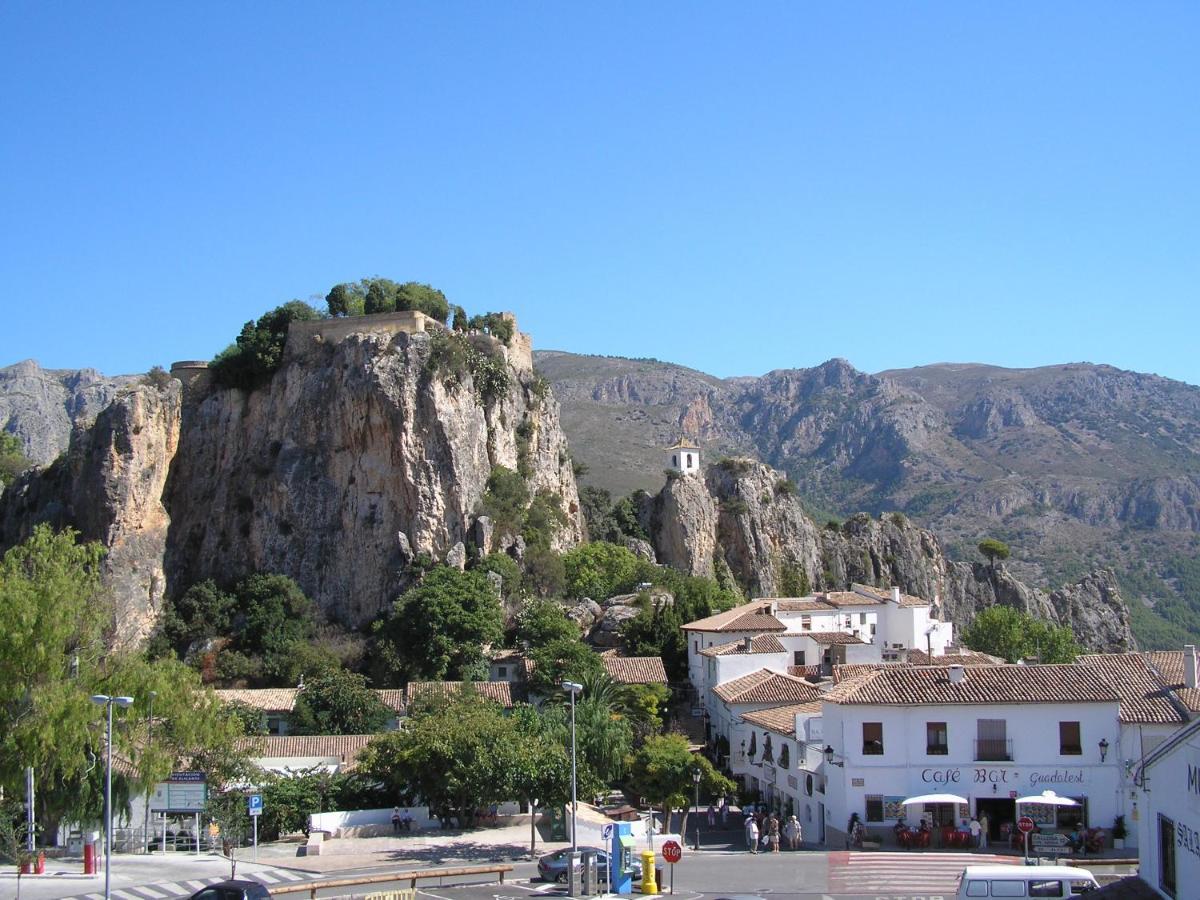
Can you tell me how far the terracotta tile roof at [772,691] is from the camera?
53.0 m

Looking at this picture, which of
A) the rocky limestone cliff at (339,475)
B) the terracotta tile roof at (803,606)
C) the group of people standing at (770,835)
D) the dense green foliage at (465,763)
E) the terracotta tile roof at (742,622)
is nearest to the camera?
the group of people standing at (770,835)

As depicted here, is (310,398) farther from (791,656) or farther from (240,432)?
(791,656)

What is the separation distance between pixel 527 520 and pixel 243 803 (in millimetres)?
40806

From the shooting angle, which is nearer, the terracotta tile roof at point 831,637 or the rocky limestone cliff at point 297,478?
the terracotta tile roof at point 831,637

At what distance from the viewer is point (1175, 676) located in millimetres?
46500

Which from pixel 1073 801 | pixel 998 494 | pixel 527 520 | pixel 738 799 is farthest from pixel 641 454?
pixel 1073 801

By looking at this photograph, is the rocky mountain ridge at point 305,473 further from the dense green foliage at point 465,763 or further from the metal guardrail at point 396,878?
the metal guardrail at point 396,878

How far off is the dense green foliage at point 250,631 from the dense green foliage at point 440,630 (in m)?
3.40

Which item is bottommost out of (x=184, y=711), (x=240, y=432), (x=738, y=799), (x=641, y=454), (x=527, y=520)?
(x=738, y=799)

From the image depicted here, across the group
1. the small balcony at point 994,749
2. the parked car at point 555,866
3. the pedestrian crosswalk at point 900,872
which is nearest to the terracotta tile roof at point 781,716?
the small balcony at point 994,749

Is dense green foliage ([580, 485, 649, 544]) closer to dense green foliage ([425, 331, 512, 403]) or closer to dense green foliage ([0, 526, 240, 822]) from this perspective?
dense green foliage ([425, 331, 512, 403])

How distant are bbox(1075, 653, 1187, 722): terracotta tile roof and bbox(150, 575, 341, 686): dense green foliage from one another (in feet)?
133

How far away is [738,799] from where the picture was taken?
164ft

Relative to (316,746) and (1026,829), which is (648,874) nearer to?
(1026,829)
